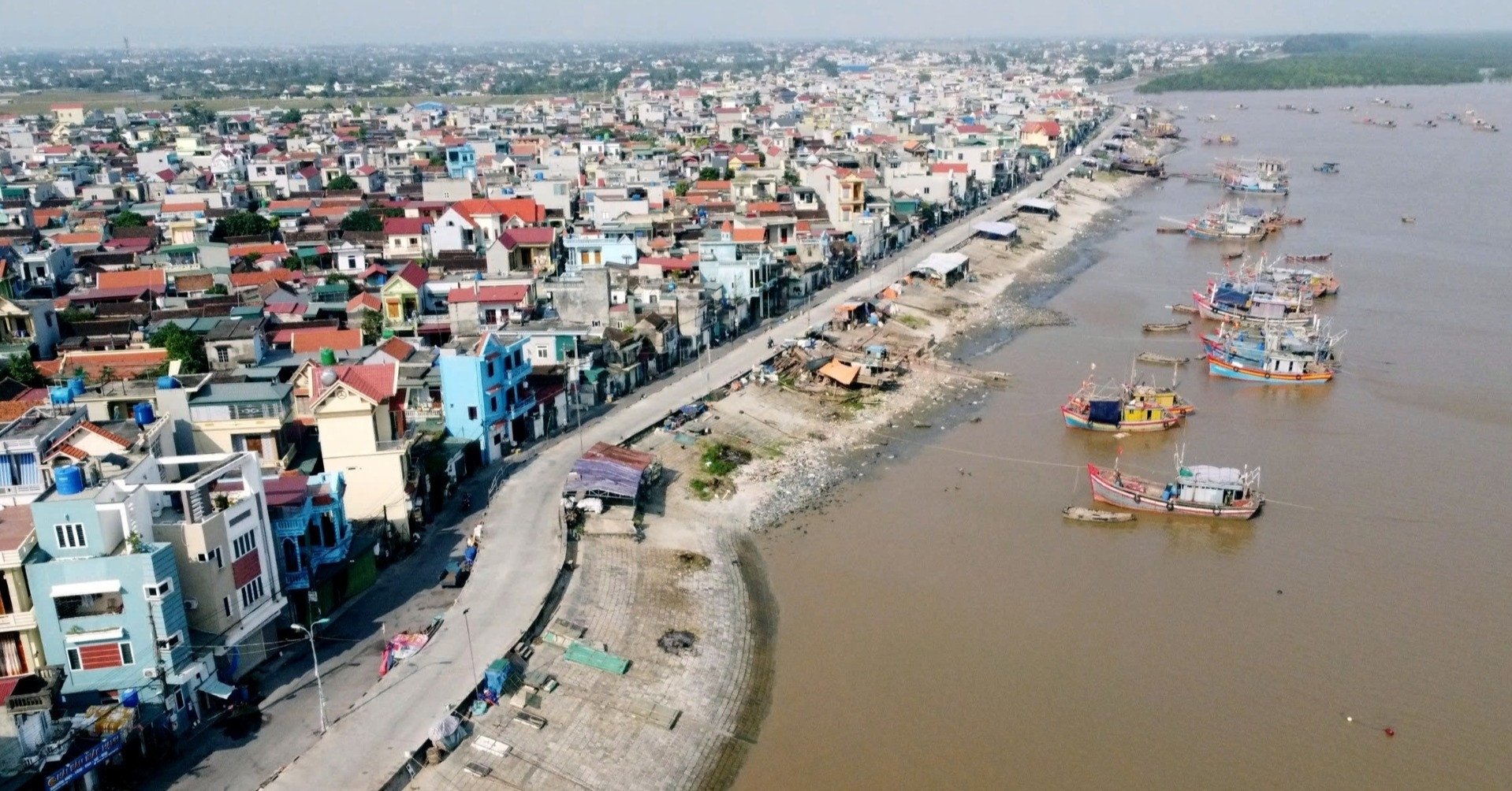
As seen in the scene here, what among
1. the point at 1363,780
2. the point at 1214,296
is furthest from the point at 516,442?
the point at 1214,296

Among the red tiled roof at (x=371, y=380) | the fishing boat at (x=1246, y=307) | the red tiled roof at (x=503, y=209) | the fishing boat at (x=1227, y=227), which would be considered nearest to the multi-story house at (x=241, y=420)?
the red tiled roof at (x=371, y=380)

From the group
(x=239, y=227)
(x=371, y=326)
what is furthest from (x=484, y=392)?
(x=239, y=227)

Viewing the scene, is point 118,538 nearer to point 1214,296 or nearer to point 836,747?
point 836,747

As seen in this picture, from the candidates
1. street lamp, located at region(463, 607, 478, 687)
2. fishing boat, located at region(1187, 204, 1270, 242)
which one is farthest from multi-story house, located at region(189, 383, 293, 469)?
fishing boat, located at region(1187, 204, 1270, 242)

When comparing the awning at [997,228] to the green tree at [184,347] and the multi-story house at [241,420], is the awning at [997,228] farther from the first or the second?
the multi-story house at [241,420]

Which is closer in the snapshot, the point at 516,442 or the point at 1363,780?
the point at 1363,780


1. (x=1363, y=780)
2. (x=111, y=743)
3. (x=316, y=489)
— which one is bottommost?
(x=1363, y=780)
